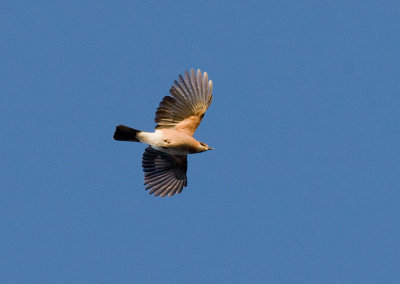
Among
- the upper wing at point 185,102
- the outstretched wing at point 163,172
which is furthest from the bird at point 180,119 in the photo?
the outstretched wing at point 163,172

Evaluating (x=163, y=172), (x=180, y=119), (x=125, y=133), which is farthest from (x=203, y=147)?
(x=125, y=133)

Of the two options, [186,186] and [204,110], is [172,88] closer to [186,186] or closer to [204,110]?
[204,110]

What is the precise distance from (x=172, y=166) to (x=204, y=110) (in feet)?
4.82

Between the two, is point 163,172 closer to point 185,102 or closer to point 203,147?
point 203,147

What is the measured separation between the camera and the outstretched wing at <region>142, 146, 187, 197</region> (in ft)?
49.1

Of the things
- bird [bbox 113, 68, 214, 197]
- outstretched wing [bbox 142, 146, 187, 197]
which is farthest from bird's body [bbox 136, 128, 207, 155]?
outstretched wing [bbox 142, 146, 187, 197]

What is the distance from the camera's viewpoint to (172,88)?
1409 cm

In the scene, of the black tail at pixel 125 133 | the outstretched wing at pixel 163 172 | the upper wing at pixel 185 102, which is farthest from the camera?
the outstretched wing at pixel 163 172

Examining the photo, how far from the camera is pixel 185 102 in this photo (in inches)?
559

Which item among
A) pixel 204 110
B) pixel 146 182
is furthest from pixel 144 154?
pixel 204 110

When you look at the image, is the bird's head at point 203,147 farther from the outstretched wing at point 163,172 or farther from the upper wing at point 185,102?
the outstretched wing at point 163,172

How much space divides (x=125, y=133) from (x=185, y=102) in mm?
1256

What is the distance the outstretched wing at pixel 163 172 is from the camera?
589 inches

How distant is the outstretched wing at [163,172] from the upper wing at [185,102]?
2.96 feet
